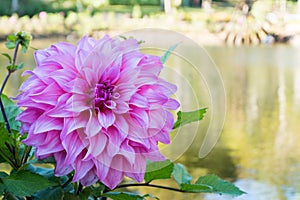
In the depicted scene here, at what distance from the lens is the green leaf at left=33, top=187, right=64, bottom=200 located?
0.72 feet

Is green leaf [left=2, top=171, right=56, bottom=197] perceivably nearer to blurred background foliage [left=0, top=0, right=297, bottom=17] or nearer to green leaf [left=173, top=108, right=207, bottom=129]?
green leaf [left=173, top=108, right=207, bottom=129]

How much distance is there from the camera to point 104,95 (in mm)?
194

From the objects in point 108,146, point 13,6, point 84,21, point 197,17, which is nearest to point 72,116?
point 108,146

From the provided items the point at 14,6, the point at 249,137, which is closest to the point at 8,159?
the point at 249,137

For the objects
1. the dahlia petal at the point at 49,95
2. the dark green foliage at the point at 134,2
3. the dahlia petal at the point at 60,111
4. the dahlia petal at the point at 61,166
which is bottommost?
the dark green foliage at the point at 134,2

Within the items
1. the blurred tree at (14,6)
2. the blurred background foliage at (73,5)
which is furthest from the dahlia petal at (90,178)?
the blurred tree at (14,6)

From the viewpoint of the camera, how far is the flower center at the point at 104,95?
19cm

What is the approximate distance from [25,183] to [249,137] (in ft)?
2.46

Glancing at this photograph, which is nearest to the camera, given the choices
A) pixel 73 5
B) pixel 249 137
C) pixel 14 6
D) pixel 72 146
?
pixel 72 146

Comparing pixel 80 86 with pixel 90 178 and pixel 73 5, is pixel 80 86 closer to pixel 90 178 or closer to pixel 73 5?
pixel 90 178

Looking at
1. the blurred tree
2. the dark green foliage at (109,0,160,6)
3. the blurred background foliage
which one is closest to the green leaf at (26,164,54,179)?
the blurred background foliage

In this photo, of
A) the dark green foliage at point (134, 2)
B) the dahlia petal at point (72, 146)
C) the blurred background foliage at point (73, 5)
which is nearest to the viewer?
the dahlia petal at point (72, 146)

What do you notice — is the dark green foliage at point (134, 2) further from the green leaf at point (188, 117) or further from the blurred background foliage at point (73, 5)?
the green leaf at point (188, 117)

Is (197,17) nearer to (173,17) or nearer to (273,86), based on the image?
(173,17)
